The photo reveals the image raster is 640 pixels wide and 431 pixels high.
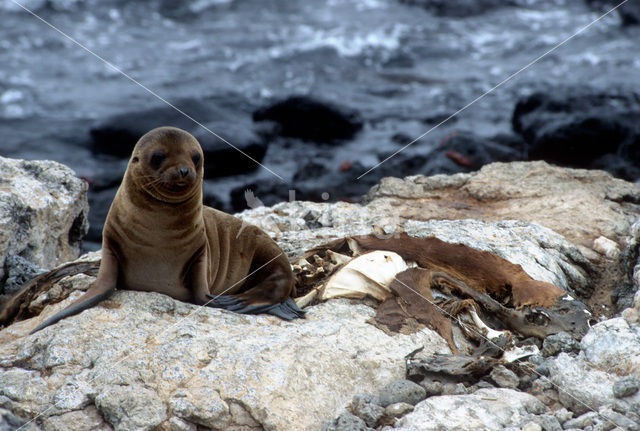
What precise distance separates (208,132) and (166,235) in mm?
7260

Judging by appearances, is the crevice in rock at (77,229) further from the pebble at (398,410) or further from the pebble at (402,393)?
the pebble at (398,410)

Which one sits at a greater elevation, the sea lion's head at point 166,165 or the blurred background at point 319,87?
the sea lion's head at point 166,165

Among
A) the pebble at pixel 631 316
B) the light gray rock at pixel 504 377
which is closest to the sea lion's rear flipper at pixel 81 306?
the light gray rock at pixel 504 377

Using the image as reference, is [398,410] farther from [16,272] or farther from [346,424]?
[16,272]

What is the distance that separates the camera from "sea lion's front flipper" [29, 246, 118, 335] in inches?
154

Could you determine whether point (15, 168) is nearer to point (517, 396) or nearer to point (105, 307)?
point (105, 307)

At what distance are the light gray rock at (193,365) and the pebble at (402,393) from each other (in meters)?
0.11

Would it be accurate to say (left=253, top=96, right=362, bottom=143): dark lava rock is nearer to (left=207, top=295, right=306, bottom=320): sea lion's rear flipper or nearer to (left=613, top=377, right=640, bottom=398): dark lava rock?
(left=207, top=295, right=306, bottom=320): sea lion's rear flipper

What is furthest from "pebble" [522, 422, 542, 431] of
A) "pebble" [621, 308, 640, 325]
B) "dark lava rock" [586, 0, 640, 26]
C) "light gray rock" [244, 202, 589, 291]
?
"dark lava rock" [586, 0, 640, 26]

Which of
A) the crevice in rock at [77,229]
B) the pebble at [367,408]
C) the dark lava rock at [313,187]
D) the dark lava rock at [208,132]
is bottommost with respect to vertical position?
the dark lava rock at [313,187]

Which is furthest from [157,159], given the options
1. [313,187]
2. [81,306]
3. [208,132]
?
[208,132]

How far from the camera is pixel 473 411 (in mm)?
3314

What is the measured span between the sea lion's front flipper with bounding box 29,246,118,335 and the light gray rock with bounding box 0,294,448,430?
5cm

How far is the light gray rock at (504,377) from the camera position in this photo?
11.9ft
